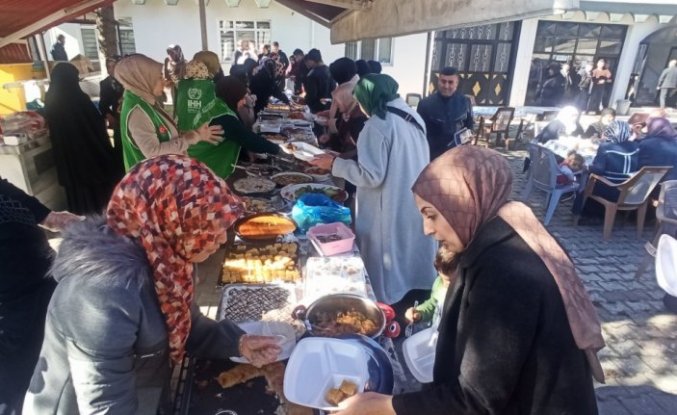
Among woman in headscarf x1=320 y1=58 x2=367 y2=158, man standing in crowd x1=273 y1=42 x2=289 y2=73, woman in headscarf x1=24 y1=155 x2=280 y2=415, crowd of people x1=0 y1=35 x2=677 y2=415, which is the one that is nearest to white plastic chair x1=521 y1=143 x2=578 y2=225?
woman in headscarf x1=320 y1=58 x2=367 y2=158

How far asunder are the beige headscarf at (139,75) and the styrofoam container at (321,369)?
2215 mm

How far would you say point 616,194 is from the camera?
17.1 feet

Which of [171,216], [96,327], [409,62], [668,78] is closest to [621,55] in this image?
[668,78]

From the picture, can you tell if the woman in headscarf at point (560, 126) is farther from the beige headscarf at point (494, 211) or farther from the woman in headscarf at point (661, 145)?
the beige headscarf at point (494, 211)

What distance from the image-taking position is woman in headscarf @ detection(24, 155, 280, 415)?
1143mm

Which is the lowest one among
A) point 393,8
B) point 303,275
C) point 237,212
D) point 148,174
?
point 303,275

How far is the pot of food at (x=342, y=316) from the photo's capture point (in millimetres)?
1675

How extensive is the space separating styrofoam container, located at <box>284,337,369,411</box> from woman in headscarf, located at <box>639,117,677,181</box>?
5.29 metres

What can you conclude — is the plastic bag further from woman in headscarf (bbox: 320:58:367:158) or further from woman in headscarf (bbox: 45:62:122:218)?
woman in headscarf (bbox: 45:62:122:218)

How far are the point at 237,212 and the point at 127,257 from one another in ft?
1.16

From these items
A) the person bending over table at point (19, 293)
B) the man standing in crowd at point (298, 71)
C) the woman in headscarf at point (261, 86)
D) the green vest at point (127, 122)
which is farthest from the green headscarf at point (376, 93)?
the man standing in crowd at point (298, 71)

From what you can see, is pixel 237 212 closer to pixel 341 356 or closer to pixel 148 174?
pixel 148 174

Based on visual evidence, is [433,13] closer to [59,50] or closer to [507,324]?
[507,324]

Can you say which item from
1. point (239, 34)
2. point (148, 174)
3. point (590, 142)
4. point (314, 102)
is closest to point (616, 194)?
point (590, 142)
